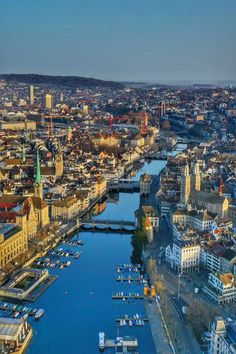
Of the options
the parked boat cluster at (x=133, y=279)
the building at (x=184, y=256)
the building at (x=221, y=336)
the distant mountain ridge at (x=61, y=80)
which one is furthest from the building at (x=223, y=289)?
the distant mountain ridge at (x=61, y=80)

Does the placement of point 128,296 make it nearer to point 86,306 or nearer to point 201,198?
point 86,306

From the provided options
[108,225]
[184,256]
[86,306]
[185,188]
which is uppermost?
[185,188]

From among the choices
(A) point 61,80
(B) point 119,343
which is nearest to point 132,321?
(B) point 119,343

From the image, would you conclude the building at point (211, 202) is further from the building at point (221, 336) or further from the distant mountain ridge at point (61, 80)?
the distant mountain ridge at point (61, 80)

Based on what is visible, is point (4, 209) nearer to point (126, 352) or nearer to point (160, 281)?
point (160, 281)

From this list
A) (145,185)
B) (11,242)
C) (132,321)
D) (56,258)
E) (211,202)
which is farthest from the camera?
(145,185)

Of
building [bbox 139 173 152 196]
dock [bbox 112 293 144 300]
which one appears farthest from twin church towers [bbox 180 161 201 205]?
dock [bbox 112 293 144 300]

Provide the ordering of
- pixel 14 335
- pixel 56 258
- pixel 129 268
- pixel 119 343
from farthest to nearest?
pixel 56 258 < pixel 129 268 < pixel 119 343 < pixel 14 335

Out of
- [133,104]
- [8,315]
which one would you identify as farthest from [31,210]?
[133,104]

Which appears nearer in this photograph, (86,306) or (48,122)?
(86,306)
